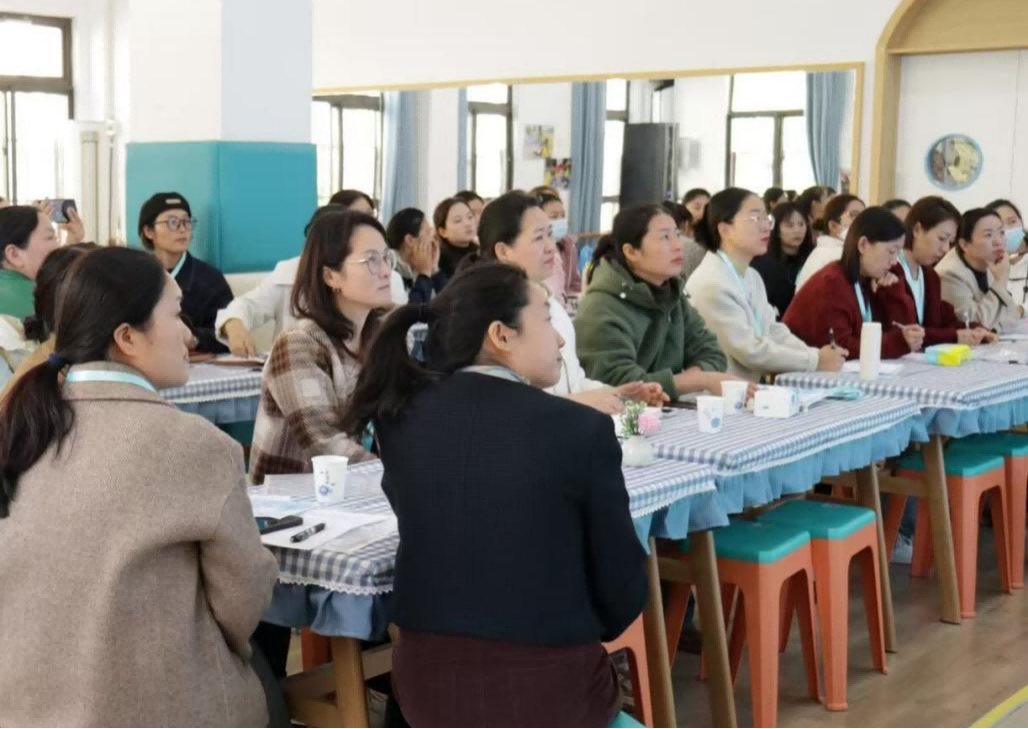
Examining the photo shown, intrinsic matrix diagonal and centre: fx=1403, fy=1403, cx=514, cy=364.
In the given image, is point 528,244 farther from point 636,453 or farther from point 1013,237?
point 1013,237

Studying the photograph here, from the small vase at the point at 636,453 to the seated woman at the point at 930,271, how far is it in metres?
2.58

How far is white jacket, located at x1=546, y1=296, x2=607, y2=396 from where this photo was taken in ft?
13.2

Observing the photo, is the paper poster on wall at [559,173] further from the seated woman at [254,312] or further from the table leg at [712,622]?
the table leg at [712,622]

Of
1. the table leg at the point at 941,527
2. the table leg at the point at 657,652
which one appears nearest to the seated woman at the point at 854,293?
the table leg at the point at 941,527

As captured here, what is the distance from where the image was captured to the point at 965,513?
4.46 metres

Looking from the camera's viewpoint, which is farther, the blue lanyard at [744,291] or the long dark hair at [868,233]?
the long dark hair at [868,233]

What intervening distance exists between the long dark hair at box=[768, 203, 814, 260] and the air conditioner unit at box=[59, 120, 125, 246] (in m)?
5.32

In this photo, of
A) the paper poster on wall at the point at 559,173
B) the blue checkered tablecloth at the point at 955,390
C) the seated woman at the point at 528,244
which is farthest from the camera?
the paper poster on wall at the point at 559,173

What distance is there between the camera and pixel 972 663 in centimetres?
400

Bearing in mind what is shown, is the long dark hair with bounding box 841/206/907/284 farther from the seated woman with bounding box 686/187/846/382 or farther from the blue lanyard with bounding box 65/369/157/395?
the blue lanyard with bounding box 65/369/157/395

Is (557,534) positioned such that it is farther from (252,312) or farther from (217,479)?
(252,312)

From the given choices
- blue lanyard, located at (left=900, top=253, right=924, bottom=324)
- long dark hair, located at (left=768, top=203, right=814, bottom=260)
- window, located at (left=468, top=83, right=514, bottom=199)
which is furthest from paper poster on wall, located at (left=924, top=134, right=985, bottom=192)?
window, located at (left=468, top=83, right=514, bottom=199)

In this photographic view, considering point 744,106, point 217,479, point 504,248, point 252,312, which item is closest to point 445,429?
point 217,479

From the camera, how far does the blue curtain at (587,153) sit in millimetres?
9352
